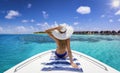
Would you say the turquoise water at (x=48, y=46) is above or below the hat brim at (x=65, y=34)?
below

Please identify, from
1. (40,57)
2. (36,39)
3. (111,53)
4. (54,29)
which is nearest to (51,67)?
(54,29)

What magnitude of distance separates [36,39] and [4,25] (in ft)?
5.96

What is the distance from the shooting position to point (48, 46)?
9.09 m

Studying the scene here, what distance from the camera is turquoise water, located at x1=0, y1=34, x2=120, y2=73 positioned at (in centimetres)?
780

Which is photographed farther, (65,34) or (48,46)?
(48,46)

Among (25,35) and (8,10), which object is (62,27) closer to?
(8,10)

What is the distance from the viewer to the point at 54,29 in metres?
2.40

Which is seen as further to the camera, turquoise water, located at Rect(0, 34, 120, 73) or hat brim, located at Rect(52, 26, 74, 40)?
turquoise water, located at Rect(0, 34, 120, 73)

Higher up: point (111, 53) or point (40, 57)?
point (40, 57)

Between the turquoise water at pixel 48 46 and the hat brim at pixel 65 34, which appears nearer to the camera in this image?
the hat brim at pixel 65 34

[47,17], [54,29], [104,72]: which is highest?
[47,17]

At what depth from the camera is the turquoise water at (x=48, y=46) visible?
25.6ft

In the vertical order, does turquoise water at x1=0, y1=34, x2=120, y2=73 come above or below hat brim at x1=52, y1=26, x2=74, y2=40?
below

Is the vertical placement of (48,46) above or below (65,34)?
below
